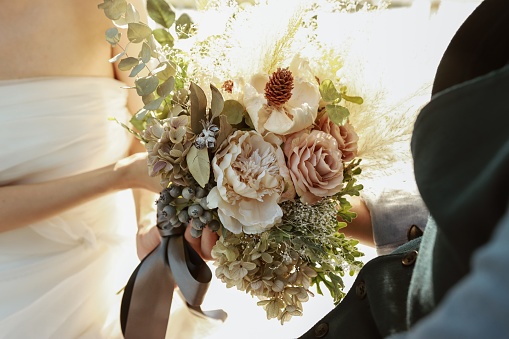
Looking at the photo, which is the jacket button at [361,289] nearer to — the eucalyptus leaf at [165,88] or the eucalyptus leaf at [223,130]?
the eucalyptus leaf at [223,130]

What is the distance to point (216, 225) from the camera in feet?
2.79

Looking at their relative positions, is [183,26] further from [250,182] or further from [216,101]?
[250,182]

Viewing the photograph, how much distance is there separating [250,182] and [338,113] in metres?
0.17

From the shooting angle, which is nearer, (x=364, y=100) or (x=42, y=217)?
(x=364, y=100)

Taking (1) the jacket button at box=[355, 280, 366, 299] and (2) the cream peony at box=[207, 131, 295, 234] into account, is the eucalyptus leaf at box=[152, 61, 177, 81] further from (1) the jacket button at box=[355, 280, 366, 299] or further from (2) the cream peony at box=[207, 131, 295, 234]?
(1) the jacket button at box=[355, 280, 366, 299]

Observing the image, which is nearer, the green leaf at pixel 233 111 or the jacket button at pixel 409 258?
the jacket button at pixel 409 258

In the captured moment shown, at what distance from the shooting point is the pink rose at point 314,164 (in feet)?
2.51

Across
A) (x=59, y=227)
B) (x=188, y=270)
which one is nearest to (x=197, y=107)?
(x=188, y=270)

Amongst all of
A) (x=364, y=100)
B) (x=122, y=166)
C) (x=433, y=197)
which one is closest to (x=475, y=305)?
(x=433, y=197)

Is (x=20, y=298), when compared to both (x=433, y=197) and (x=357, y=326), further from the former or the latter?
(x=433, y=197)

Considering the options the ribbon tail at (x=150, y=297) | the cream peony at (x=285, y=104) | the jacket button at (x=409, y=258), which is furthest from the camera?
the ribbon tail at (x=150, y=297)

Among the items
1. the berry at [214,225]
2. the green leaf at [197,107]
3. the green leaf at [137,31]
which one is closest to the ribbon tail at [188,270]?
the berry at [214,225]

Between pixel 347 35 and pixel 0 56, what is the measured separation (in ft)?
2.61

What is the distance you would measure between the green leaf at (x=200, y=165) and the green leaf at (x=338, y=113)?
0.19 metres
